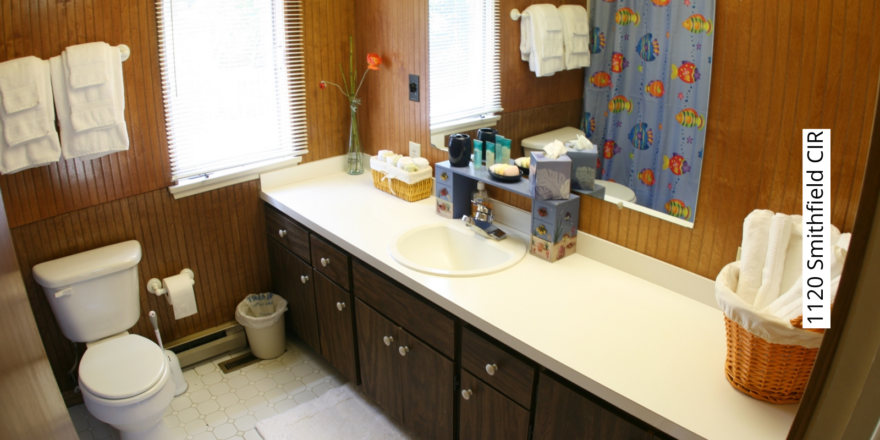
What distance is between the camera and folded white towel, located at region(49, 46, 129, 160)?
2166 mm

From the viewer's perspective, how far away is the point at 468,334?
1.84 meters

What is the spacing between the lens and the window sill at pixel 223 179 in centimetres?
264

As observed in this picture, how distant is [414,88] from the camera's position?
8.68 ft

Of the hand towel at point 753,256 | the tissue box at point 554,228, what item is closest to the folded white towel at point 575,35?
the tissue box at point 554,228

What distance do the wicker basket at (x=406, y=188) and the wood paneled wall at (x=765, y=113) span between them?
0.79 metres

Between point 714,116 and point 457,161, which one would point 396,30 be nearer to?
point 457,161

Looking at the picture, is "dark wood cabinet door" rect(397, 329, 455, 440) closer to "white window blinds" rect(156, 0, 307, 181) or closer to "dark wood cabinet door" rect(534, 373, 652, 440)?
"dark wood cabinet door" rect(534, 373, 652, 440)

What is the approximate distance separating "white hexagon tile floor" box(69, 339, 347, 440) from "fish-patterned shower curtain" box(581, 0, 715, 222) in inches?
67.6

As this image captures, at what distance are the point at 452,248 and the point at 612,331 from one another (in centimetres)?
86

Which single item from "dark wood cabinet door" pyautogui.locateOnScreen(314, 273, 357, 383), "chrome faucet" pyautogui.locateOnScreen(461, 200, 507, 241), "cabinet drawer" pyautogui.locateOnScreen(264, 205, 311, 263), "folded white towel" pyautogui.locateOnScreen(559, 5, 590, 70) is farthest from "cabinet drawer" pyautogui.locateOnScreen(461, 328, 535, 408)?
"cabinet drawer" pyautogui.locateOnScreen(264, 205, 311, 263)

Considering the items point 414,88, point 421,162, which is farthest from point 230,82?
point 421,162

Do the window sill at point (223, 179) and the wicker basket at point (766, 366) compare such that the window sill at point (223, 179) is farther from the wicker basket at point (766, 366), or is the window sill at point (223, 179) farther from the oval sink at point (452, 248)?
the wicker basket at point (766, 366)

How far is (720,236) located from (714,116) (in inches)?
13.6

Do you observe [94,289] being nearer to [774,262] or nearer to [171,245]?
→ [171,245]
